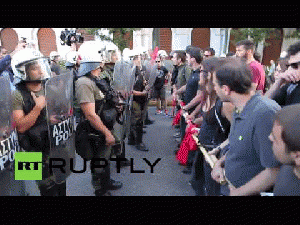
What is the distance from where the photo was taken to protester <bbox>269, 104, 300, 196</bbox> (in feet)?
3.49

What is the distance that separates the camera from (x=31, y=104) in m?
2.02

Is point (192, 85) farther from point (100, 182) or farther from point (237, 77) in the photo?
point (237, 77)

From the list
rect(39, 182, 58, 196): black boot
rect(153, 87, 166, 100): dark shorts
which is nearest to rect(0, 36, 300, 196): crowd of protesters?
rect(39, 182, 58, 196): black boot

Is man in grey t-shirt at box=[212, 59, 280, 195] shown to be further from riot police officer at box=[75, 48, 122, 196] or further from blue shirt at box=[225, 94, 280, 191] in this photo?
riot police officer at box=[75, 48, 122, 196]

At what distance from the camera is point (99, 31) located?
968 centimetres

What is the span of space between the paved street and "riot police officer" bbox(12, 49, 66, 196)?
1.38m

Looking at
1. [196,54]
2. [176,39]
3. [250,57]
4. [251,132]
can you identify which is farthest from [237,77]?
[176,39]

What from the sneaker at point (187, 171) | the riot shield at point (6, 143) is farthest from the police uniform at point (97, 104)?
the sneaker at point (187, 171)

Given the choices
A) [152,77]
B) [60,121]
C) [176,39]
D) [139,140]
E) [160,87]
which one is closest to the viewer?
[60,121]

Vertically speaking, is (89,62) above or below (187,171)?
above

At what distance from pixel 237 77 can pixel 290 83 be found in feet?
3.25

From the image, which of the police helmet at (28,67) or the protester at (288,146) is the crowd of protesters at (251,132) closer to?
the protester at (288,146)

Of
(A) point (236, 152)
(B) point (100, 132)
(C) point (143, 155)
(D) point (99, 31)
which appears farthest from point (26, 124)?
(D) point (99, 31)

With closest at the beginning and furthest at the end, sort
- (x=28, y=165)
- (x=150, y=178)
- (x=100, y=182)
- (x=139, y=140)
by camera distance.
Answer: (x=28, y=165) → (x=100, y=182) → (x=150, y=178) → (x=139, y=140)
